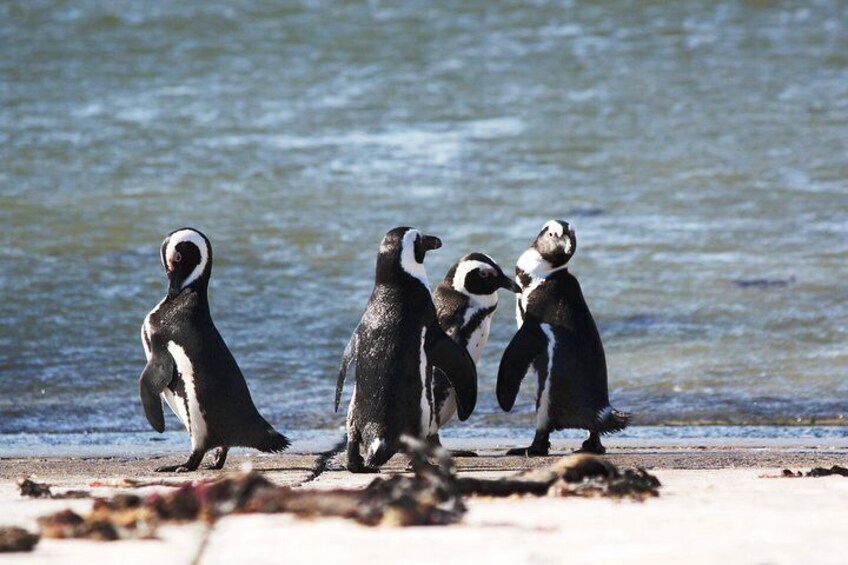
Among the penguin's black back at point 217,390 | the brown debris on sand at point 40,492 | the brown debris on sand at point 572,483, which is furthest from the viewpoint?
the penguin's black back at point 217,390

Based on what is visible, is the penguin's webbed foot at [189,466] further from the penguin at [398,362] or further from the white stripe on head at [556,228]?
the white stripe on head at [556,228]

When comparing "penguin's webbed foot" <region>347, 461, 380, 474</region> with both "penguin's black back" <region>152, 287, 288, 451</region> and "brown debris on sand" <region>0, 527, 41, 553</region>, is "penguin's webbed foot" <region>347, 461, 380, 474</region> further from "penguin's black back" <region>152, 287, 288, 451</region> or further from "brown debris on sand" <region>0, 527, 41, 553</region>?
"brown debris on sand" <region>0, 527, 41, 553</region>

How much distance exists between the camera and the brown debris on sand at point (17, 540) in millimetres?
3551

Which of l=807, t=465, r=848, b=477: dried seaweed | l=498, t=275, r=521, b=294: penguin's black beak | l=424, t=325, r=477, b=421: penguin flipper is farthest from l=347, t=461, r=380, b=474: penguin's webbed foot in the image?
l=807, t=465, r=848, b=477: dried seaweed

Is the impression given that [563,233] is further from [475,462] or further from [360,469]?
[360,469]

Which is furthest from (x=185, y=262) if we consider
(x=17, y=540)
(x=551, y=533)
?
(x=551, y=533)

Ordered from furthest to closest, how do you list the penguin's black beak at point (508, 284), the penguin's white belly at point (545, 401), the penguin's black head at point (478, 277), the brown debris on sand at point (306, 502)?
the penguin's black head at point (478, 277)
the penguin's black beak at point (508, 284)
the penguin's white belly at point (545, 401)
the brown debris on sand at point (306, 502)

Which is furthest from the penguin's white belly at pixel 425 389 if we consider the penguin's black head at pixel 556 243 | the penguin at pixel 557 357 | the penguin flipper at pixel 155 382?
the penguin's black head at pixel 556 243

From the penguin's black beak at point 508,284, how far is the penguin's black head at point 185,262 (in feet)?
3.77

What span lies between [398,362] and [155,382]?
87 cm

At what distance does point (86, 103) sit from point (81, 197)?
11.9ft

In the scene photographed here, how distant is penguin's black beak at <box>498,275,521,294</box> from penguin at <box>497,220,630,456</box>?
14 cm

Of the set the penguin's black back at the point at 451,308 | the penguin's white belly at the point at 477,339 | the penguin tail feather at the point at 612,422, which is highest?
the penguin's black back at the point at 451,308

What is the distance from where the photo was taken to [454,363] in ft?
19.3
